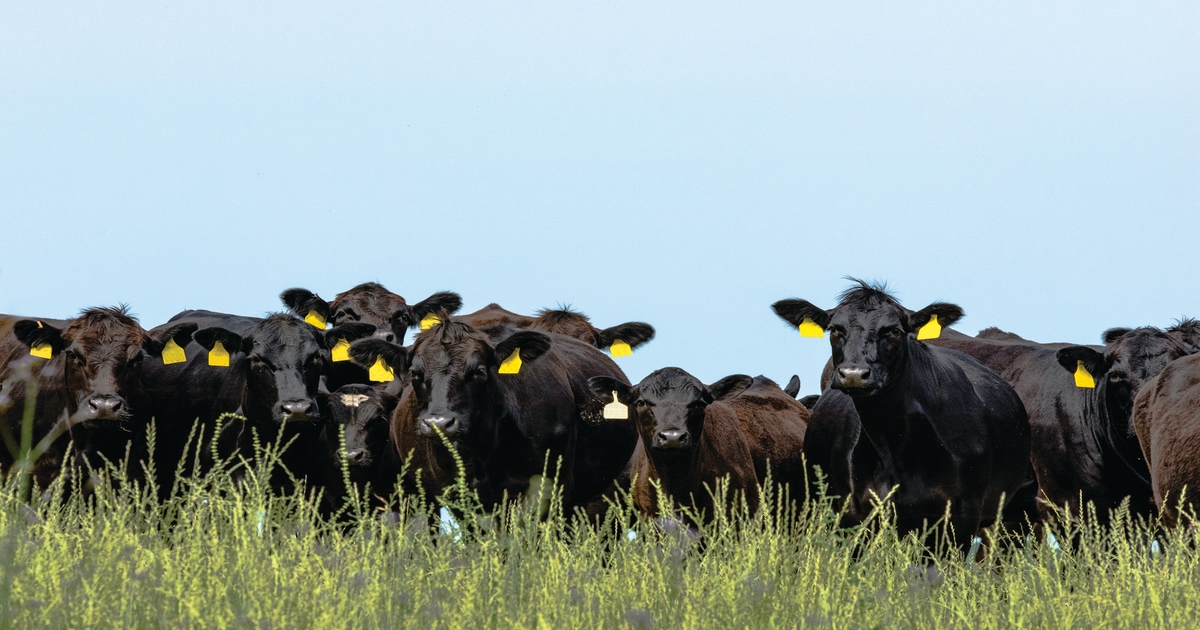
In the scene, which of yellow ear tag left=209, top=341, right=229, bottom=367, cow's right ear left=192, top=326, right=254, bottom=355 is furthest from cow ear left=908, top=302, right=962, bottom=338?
yellow ear tag left=209, top=341, right=229, bottom=367

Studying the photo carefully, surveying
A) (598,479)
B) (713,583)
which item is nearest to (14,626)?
(713,583)

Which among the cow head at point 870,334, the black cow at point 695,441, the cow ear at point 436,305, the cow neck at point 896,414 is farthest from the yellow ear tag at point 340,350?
the cow neck at point 896,414

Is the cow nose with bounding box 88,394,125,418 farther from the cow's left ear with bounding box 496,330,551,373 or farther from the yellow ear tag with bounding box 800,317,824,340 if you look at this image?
the yellow ear tag with bounding box 800,317,824,340

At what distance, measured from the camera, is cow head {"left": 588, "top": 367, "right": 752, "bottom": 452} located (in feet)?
29.7

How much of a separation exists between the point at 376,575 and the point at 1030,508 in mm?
7251

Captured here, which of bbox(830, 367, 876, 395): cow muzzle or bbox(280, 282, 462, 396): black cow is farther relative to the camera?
bbox(280, 282, 462, 396): black cow

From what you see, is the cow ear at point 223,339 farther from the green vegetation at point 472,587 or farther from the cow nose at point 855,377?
the cow nose at point 855,377

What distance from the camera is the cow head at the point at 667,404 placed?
906 cm

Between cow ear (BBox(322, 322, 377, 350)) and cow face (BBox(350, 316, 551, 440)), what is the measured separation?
123cm

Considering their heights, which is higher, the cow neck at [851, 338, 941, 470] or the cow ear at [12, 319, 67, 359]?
the cow ear at [12, 319, 67, 359]

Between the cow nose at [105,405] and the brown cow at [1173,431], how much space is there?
22.3 feet

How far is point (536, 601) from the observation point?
580 centimetres

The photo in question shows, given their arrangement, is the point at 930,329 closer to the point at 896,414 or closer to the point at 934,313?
the point at 934,313

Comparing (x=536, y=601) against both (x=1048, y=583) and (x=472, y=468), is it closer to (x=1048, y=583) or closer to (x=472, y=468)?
(x=1048, y=583)
